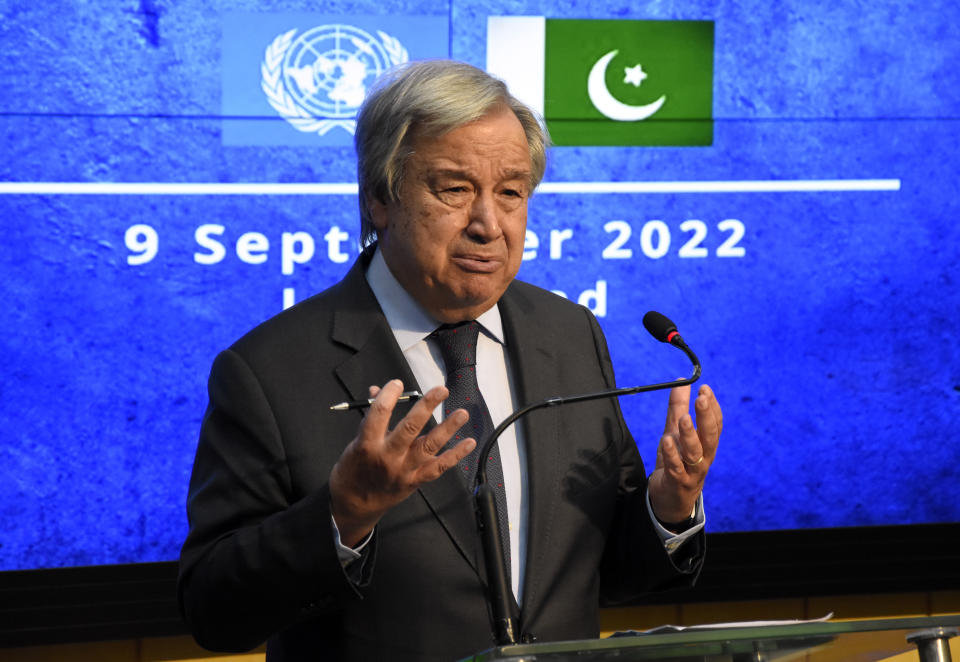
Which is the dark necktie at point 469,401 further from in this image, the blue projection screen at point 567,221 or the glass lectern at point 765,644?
the blue projection screen at point 567,221

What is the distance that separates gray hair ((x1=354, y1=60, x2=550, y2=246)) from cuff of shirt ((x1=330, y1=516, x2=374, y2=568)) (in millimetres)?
498

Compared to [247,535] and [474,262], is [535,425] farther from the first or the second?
[247,535]

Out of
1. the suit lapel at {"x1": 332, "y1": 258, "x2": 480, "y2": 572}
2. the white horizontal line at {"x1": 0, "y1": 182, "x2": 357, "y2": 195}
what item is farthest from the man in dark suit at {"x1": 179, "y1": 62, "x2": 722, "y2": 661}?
the white horizontal line at {"x1": 0, "y1": 182, "x2": 357, "y2": 195}

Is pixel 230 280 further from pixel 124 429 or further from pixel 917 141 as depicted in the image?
pixel 917 141

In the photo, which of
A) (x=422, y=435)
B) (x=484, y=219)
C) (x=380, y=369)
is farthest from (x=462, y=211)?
(x=422, y=435)

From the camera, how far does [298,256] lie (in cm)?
250

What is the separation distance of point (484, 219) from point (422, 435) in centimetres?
34

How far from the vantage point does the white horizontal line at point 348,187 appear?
7.73ft

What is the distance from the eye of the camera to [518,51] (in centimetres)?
257

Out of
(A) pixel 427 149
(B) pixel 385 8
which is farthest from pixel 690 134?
(A) pixel 427 149

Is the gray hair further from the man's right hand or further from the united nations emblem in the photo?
the united nations emblem

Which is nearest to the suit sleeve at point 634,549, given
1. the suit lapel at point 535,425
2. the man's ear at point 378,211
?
the suit lapel at point 535,425

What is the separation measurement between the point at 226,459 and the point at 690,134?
164 cm

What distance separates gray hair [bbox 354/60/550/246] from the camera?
1517 mm
